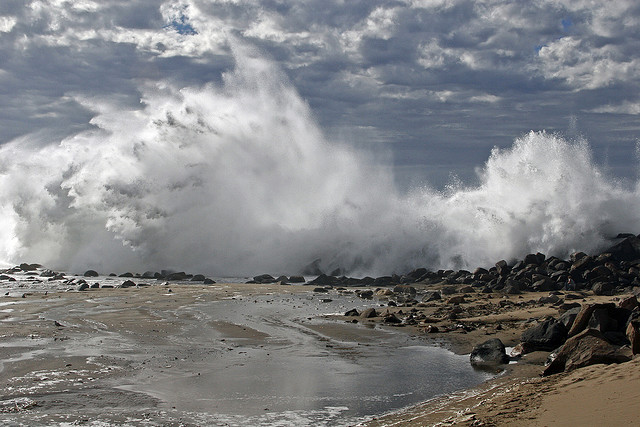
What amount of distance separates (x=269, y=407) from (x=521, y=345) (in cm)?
571

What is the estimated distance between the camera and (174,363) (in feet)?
36.1

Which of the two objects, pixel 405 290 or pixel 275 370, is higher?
pixel 405 290

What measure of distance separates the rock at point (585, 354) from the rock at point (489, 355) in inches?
66.4

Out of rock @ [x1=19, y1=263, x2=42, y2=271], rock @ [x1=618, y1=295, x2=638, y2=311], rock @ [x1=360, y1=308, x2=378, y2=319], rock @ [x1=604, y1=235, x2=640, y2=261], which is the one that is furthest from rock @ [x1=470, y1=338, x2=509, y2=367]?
rock @ [x1=19, y1=263, x2=42, y2=271]

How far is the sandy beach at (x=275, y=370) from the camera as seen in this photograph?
7.77 metres

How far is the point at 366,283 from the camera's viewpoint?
1128 inches

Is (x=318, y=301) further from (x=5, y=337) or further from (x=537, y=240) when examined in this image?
(x=537, y=240)

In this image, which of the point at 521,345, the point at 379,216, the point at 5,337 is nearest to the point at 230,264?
the point at 379,216

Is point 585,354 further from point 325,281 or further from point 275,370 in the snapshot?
point 325,281

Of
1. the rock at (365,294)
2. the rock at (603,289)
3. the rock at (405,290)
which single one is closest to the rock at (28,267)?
the rock at (365,294)

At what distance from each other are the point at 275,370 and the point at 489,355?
13.0 ft

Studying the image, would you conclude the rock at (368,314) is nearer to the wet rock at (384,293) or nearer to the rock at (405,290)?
the wet rock at (384,293)

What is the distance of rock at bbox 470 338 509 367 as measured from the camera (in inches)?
438

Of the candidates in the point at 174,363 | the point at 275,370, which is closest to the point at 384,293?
the point at 275,370
